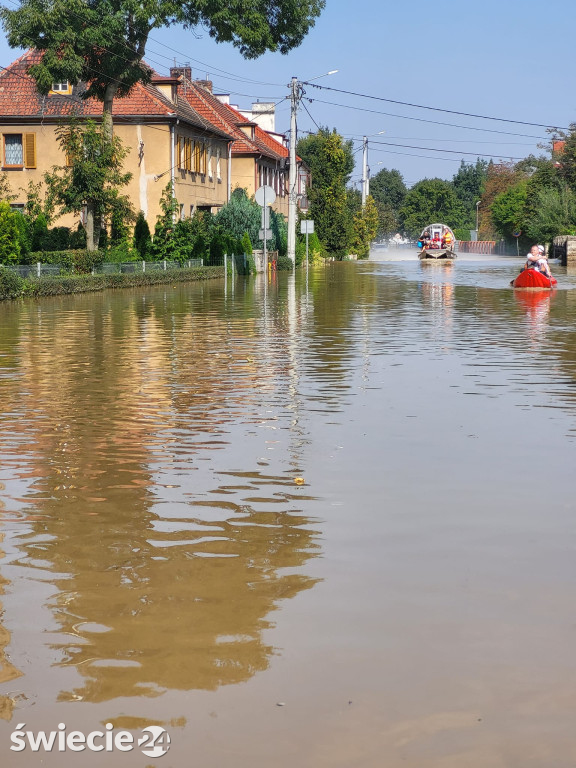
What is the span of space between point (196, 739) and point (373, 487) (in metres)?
4.07

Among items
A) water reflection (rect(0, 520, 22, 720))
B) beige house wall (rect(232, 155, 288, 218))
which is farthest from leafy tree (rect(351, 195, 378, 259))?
water reflection (rect(0, 520, 22, 720))

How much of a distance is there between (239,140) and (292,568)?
67.9 m

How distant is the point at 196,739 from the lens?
3.85 m

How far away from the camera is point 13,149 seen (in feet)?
174

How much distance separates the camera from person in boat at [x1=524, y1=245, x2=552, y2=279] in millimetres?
33562

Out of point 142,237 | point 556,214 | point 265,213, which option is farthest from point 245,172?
point 142,237

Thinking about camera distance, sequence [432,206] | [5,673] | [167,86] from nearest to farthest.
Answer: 1. [5,673]
2. [167,86]
3. [432,206]

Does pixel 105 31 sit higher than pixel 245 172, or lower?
higher

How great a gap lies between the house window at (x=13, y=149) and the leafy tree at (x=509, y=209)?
6716cm

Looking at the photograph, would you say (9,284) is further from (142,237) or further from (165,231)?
(165,231)

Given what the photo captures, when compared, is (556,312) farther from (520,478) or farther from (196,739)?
(196,739)

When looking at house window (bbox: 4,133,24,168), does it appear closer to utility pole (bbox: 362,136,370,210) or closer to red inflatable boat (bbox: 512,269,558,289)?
red inflatable boat (bbox: 512,269,558,289)

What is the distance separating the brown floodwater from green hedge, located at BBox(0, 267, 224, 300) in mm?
17467

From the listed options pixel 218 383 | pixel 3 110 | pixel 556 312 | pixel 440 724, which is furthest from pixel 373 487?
pixel 3 110
